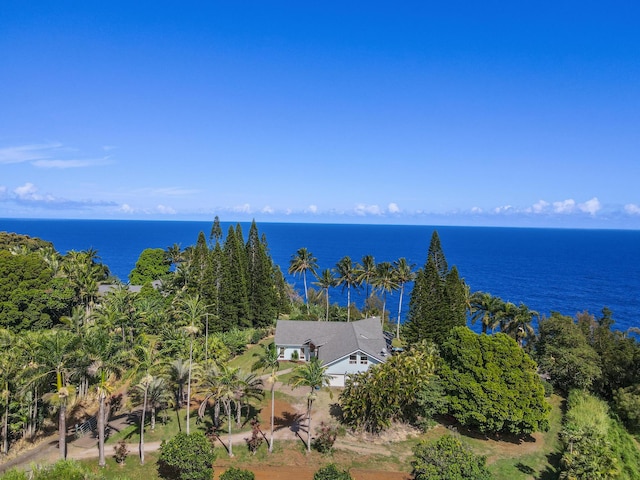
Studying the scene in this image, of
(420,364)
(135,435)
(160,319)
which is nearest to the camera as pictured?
(135,435)

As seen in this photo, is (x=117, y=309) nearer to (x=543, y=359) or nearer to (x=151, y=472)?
(x=151, y=472)

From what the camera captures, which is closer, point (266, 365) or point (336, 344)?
point (266, 365)

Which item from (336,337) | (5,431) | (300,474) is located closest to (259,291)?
(336,337)

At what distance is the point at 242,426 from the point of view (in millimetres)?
40250

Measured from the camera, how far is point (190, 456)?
98.7ft

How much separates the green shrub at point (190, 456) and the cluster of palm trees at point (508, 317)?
4017 cm

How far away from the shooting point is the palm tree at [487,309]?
182 feet

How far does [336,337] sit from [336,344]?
235 centimetres

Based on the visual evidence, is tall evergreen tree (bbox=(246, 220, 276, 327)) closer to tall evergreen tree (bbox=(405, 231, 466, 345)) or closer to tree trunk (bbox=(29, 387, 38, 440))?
tall evergreen tree (bbox=(405, 231, 466, 345))

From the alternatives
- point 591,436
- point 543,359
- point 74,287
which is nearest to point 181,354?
point 74,287

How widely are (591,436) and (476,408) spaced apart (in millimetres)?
9860

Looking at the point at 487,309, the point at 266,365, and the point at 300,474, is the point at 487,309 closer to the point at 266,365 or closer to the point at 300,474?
the point at 266,365

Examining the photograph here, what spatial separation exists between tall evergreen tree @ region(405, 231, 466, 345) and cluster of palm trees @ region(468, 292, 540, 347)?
131 inches

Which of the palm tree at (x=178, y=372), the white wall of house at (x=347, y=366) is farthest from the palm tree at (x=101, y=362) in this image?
the white wall of house at (x=347, y=366)
